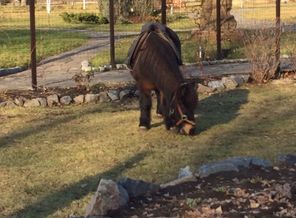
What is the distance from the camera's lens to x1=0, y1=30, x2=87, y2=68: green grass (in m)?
18.1

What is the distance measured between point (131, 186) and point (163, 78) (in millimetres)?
2952

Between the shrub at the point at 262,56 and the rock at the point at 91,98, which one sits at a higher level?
the shrub at the point at 262,56

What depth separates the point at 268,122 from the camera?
10094mm

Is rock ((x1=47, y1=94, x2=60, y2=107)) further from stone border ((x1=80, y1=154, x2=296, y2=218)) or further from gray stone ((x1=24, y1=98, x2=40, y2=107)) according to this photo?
stone border ((x1=80, y1=154, x2=296, y2=218))

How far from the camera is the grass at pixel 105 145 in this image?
6.92 m

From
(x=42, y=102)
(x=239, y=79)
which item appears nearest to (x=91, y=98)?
(x=42, y=102)

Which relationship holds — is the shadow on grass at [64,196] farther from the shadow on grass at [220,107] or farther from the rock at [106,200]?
the shadow on grass at [220,107]

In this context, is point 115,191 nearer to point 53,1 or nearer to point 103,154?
point 103,154

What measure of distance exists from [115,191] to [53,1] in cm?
4409

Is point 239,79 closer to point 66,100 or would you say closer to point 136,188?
point 66,100

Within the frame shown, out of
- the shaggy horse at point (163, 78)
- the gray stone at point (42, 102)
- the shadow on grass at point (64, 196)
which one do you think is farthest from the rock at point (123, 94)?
the shadow on grass at point (64, 196)

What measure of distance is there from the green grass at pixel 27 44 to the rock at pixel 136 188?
11.5 metres

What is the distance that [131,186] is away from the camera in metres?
5.81

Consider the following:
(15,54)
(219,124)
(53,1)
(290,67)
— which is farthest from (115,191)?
(53,1)
